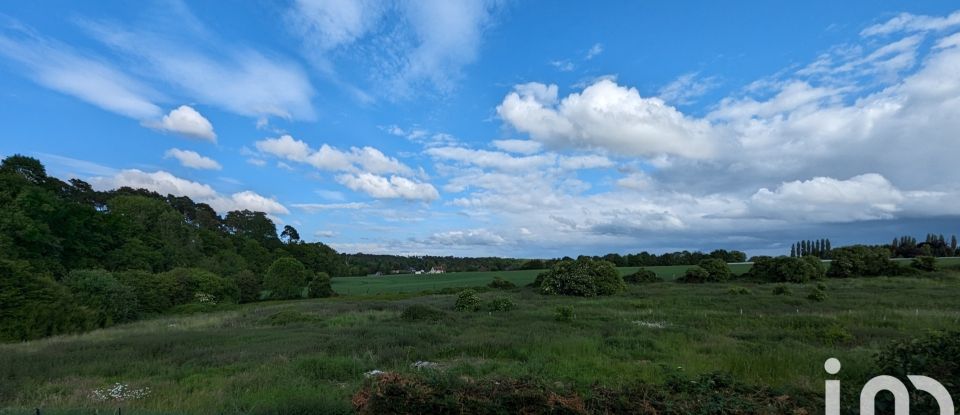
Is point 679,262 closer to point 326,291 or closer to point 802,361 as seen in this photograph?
point 326,291

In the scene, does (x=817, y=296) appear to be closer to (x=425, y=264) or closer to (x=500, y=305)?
(x=500, y=305)

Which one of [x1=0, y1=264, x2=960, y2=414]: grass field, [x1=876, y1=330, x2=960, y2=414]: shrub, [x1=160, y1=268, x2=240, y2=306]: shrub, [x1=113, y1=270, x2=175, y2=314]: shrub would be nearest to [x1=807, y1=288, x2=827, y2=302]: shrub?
[x1=0, y1=264, x2=960, y2=414]: grass field

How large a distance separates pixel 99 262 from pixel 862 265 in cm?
8898

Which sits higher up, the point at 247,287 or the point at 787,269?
the point at 787,269

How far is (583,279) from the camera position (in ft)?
131

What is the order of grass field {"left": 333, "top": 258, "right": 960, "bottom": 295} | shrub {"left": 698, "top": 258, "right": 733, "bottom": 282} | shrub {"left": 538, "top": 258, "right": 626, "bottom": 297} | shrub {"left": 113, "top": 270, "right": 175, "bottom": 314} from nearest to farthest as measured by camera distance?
shrub {"left": 538, "top": 258, "right": 626, "bottom": 297} < shrub {"left": 113, "top": 270, "right": 175, "bottom": 314} < shrub {"left": 698, "top": 258, "right": 733, "bottom": 282} < grass field {"left": 333, "top": 258, "right": 960, "bottom": 295}

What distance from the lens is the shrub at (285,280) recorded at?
60625 mm

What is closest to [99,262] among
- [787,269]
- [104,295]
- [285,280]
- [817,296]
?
[285,280]

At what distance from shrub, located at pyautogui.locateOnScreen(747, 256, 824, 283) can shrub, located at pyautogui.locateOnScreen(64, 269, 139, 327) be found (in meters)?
60.9

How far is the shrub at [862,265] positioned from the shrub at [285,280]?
212 ft

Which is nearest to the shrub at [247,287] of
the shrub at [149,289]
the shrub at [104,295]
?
the shrub at [149,289]

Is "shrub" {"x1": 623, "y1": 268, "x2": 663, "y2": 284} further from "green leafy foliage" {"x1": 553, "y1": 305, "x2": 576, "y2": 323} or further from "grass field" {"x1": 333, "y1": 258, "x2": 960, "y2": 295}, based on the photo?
"green leafy foliage" {"x1": 553, "y1": 305, "x2": 576, "y2": 323}

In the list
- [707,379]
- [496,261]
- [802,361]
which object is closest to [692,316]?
[802,361]

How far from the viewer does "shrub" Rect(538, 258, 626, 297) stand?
130 feet
